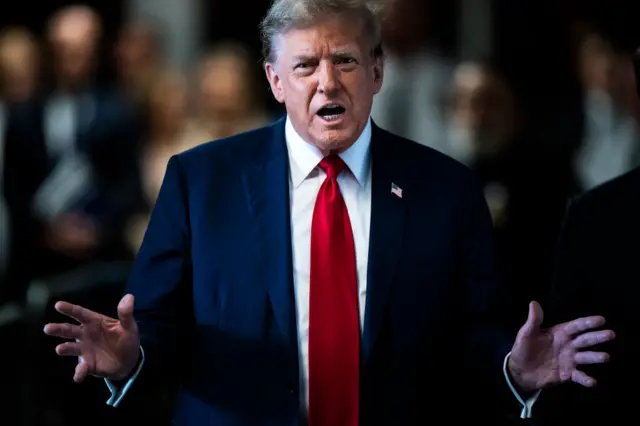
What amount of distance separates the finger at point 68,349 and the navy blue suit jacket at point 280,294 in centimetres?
20

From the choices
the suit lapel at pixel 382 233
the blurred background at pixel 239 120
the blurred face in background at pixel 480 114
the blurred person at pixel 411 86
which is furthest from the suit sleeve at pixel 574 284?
the blurred person at pixel 411 86

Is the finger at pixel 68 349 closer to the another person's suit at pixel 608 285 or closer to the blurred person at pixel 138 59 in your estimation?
the another person's suit at pixel 608 285

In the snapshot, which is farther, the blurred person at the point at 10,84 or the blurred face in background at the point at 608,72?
the blurred person at the point at 10,84

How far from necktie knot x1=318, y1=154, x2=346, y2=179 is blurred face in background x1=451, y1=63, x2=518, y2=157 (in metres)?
3.35

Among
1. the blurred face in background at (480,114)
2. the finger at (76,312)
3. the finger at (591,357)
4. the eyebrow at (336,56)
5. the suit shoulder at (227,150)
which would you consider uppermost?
the blurred face in background at (480,114)

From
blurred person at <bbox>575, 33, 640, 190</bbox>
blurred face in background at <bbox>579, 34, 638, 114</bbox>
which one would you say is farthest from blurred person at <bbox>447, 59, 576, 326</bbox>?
blurred face in background at <bbox>579, 34, 638, 114</bbox>

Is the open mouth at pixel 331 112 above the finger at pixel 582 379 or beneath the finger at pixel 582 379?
above

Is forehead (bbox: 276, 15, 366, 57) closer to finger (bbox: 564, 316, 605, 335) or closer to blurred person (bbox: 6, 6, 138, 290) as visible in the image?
finger (bbox: 564, 316, 605, 335)

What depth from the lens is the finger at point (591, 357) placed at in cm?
328

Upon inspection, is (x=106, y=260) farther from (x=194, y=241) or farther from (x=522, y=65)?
(x=194, y=241)

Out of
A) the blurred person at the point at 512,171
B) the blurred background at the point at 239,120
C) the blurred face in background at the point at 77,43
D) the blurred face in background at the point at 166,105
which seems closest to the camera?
the blurred person at the point at 512,171

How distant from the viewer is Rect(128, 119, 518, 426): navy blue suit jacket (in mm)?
3373

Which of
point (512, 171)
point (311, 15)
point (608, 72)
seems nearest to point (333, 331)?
point (311, 15)

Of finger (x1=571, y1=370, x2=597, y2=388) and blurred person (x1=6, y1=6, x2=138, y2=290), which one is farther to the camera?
blurred person (x1=6, y1=6, x2=138, y2=290)
